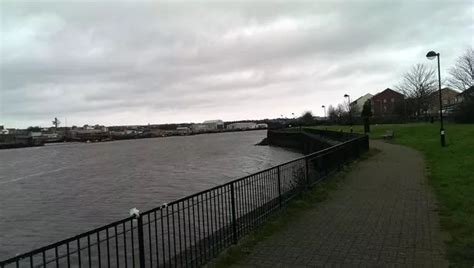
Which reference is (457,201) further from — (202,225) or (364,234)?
(202,225)

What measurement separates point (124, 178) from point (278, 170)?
2642 centimetres

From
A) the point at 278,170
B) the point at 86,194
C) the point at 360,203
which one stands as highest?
the point at 278,170

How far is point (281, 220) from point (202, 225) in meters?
3.25

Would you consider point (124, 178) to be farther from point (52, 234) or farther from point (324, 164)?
point (324, 164)

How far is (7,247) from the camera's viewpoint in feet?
46.6

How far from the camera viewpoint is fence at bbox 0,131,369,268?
560 centimetres

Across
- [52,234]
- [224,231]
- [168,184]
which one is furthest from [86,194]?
[224,231]

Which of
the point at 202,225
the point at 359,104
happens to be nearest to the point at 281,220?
the point at 202,225

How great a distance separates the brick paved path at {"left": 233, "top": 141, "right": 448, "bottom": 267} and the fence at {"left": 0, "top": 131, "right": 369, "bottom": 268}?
0.75 metres

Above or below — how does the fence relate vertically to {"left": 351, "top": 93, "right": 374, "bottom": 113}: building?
below

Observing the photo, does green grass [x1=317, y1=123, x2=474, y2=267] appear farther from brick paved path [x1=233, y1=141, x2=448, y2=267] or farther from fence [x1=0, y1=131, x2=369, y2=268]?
fence [x1=0, y1=131, x2=369, y2=268]

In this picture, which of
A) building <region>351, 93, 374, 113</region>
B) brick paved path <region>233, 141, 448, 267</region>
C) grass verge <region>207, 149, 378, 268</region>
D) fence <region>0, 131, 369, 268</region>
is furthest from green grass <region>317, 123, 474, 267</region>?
building <region>351, 93, 374, 113</region>

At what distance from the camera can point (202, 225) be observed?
37.2ft

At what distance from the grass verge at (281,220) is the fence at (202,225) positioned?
0.62 ft
